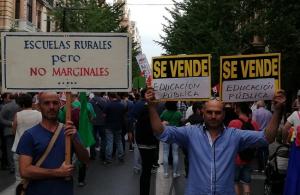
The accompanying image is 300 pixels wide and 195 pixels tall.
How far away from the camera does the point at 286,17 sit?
2189 cm

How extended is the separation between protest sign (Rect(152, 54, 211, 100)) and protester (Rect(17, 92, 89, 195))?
2009 millimetres

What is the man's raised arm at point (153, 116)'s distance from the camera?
16.9ft

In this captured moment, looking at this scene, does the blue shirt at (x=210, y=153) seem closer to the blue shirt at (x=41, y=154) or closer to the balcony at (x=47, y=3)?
the blue shirt at (x=41, y=154)

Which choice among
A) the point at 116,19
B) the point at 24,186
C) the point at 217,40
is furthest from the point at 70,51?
the point at 116,19

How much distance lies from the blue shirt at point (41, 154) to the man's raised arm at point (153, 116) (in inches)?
29.5

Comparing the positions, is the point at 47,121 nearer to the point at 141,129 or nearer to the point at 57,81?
the point at 57,81

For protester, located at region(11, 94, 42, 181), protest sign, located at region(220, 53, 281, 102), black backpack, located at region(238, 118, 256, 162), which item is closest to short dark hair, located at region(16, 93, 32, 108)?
protester, located at region(11, 94, 42, 181)

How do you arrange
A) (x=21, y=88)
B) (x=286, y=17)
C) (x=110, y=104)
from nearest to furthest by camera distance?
(x=21, y=88) → (x=110, y=104) → (x=286, y=17)

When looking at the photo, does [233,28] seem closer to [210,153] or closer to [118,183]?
[118,183]

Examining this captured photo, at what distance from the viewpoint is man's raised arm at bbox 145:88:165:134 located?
514cm

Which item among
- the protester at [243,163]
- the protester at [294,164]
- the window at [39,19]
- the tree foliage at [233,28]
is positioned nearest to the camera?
the protester at [294,164]

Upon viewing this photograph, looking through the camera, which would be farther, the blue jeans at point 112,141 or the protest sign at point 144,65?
the blue jeans at point 112,141

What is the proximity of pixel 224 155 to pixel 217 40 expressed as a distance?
32.3 meters

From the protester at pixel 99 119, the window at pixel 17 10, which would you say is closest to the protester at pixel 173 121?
the protester at pixel 99 119
